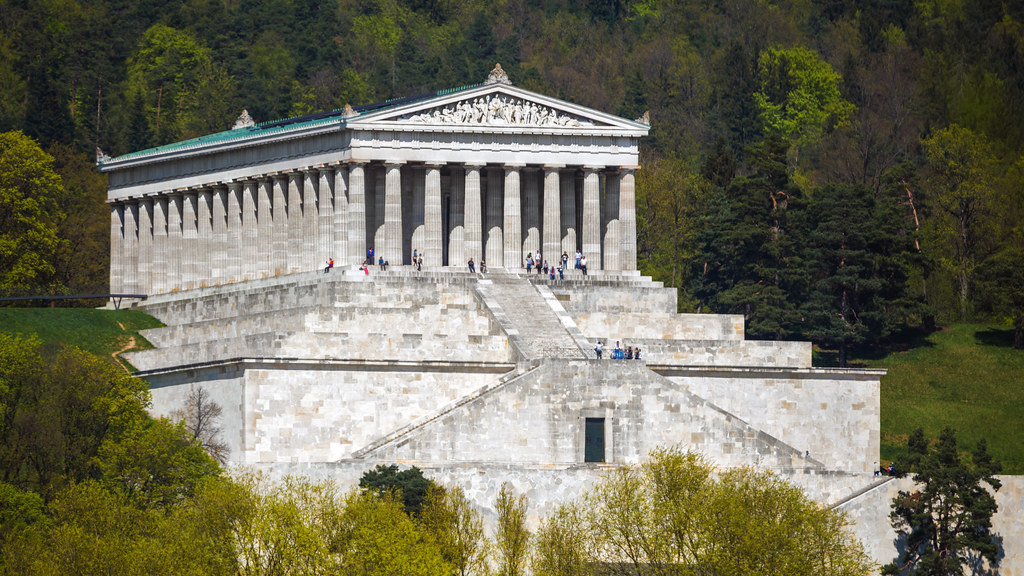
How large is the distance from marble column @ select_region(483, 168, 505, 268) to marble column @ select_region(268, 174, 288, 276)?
9118 mm

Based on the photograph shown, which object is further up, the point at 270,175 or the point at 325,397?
the point at 270,175

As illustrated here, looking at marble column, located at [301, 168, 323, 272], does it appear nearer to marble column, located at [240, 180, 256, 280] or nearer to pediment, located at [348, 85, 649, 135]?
marble column, located at [240, 180, 256, 280]

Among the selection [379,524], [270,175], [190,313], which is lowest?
[379,524]

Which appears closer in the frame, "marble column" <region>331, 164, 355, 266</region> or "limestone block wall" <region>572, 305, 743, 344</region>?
"limestone block wall" <region>572, 305, 743, 344</region>

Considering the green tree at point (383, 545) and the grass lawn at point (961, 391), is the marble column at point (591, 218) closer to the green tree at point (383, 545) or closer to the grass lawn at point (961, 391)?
the grass lawn at point (961, 391)

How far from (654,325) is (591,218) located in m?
7.53

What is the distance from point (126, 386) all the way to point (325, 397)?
7.53 m

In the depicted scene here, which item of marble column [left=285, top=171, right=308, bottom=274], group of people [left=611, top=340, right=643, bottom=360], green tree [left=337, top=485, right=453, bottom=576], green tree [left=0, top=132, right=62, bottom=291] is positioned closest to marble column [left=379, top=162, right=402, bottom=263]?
marble column [left=285, top=171, right=308, bottom=274]

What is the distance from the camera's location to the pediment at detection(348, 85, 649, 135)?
92.6m

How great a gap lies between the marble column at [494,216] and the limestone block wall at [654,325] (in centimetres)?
660

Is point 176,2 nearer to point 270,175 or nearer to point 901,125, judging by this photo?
point 901,125

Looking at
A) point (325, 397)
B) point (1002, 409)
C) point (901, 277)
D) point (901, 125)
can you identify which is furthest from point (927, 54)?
point (325, 397)

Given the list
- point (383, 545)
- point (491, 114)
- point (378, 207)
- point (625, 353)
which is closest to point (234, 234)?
point (378, 207)

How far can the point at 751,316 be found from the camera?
360 feet
